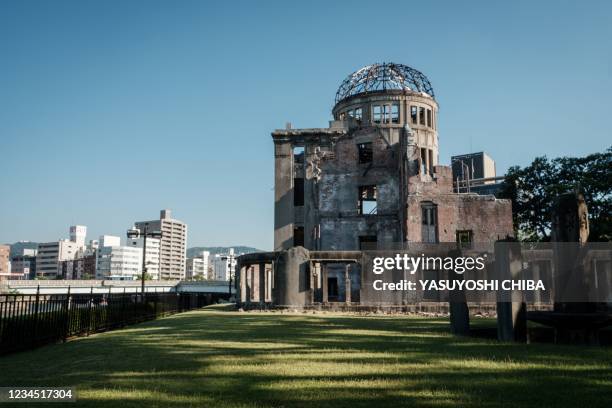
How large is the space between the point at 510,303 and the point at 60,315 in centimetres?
1045

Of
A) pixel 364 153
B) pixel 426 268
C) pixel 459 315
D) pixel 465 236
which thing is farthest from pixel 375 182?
pixel 459 315

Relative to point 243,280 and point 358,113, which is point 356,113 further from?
point 243,280

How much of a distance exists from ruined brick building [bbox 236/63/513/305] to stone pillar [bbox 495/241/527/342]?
14.8m

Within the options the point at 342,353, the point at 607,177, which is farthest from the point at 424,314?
the point at 607,177

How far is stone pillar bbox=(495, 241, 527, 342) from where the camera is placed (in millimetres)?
10617

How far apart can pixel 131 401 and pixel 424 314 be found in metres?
19.0

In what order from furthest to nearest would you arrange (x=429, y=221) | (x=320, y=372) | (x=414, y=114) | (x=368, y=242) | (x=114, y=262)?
(x=114, y=262), (x=414, y=114), (x=368, y=242), (x=429, y=221), (x=320, y=372)

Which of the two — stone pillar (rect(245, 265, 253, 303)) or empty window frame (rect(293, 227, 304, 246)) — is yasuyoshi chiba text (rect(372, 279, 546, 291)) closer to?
stone pillar (rect(245, 265, 253, 303))

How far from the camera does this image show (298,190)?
45.6 m

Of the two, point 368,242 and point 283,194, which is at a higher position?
point 283,194

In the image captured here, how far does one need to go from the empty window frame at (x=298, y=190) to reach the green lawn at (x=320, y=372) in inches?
1340

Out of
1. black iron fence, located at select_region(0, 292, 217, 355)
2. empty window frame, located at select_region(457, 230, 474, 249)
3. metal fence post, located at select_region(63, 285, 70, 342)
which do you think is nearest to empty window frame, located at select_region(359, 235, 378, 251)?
empty window frame, located at select_region(457, 230, 474, 249)

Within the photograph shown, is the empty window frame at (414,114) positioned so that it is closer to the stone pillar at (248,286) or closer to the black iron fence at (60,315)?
the stone pillar at (248,286)

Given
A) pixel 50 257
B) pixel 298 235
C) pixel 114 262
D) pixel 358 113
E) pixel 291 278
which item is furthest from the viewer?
pixel 50 257
